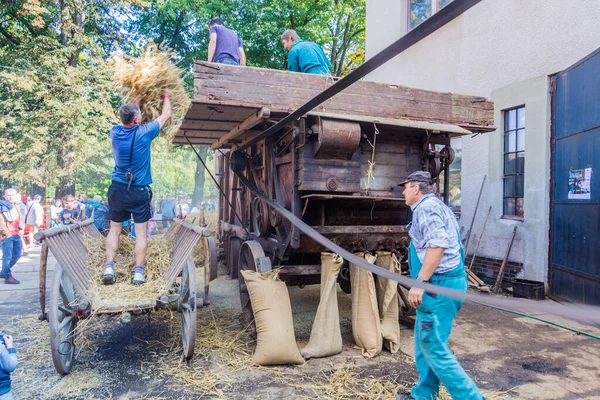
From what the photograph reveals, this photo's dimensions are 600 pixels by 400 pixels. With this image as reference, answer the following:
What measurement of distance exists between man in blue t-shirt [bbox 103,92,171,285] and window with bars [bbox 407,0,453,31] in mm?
8009

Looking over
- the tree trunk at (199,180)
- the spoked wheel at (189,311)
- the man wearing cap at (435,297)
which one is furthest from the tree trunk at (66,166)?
the man wearing cap at (435,297)

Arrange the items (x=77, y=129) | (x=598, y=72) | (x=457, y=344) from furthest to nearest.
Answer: (x=77, y=129), (x=598, y=72), (x=457, y=344)

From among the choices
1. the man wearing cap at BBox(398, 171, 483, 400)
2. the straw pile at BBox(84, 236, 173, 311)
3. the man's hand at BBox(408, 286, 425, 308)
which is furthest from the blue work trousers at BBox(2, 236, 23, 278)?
the man's hand at BBox(408, 286, 425, 308)

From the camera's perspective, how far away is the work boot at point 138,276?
13.7 feet

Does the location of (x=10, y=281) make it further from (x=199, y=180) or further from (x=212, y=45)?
(x=199, y=180)

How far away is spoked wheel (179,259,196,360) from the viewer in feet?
12.8

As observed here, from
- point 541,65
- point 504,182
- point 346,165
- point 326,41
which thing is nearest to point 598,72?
point 541,65

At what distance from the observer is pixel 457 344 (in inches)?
184

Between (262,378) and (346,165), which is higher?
(346,165)

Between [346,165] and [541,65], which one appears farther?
[541,65]

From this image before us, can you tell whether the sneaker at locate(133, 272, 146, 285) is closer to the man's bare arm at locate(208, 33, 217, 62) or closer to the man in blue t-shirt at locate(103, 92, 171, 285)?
the man in blue t-shirt at locate(103, 92, 171, 285)

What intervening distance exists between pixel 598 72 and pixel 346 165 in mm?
4072

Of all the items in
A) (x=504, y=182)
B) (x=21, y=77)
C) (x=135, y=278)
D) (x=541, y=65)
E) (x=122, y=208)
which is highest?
(x=21, y=77)

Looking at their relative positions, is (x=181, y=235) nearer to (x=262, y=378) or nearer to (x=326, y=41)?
(x=262, y=378)
